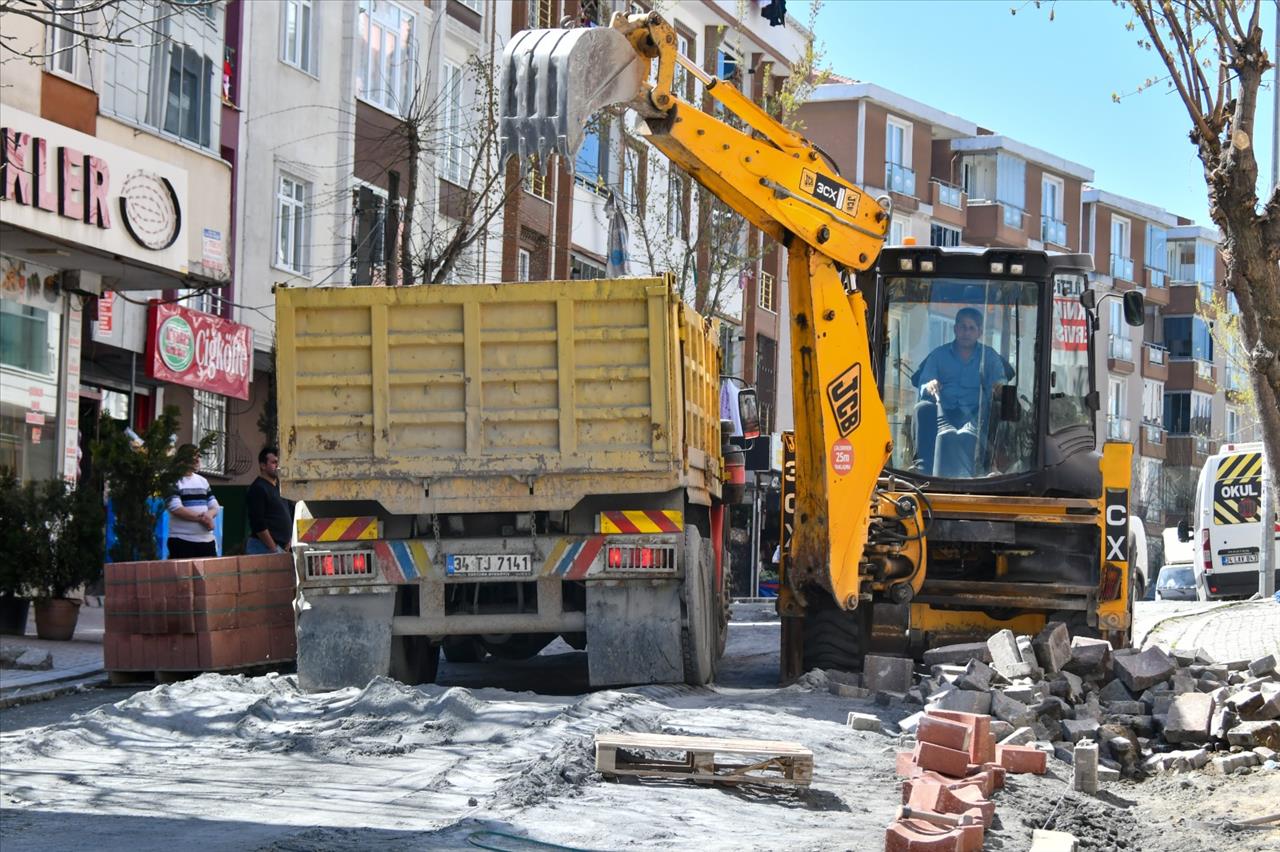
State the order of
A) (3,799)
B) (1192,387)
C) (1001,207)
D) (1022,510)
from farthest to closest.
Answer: (1192,387)
(1001,207)
(1022,510)
(3,799)

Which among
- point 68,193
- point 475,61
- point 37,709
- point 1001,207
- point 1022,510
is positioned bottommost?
point 37,709

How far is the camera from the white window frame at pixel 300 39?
29.1 metres

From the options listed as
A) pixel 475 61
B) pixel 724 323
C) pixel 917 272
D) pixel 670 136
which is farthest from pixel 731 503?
pixel 724 323

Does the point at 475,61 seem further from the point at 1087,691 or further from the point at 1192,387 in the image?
the point at 1192,387

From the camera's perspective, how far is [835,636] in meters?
13.6

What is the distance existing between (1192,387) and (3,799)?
75.0m

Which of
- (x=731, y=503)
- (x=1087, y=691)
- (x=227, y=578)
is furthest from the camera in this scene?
(x=731, y=503)

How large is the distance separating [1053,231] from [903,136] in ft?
34.2

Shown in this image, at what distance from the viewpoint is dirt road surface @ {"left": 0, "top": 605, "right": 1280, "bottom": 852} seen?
767cm

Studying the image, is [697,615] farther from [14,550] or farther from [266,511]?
[14,550]

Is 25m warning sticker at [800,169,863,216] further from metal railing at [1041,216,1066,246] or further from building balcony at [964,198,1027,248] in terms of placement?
metal railing at [1041,216,1066,246]

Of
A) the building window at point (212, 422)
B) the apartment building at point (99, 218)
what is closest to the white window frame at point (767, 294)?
the building window at point (212, 422)

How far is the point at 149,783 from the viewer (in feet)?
29.5

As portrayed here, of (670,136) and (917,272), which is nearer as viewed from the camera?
(670,136)
